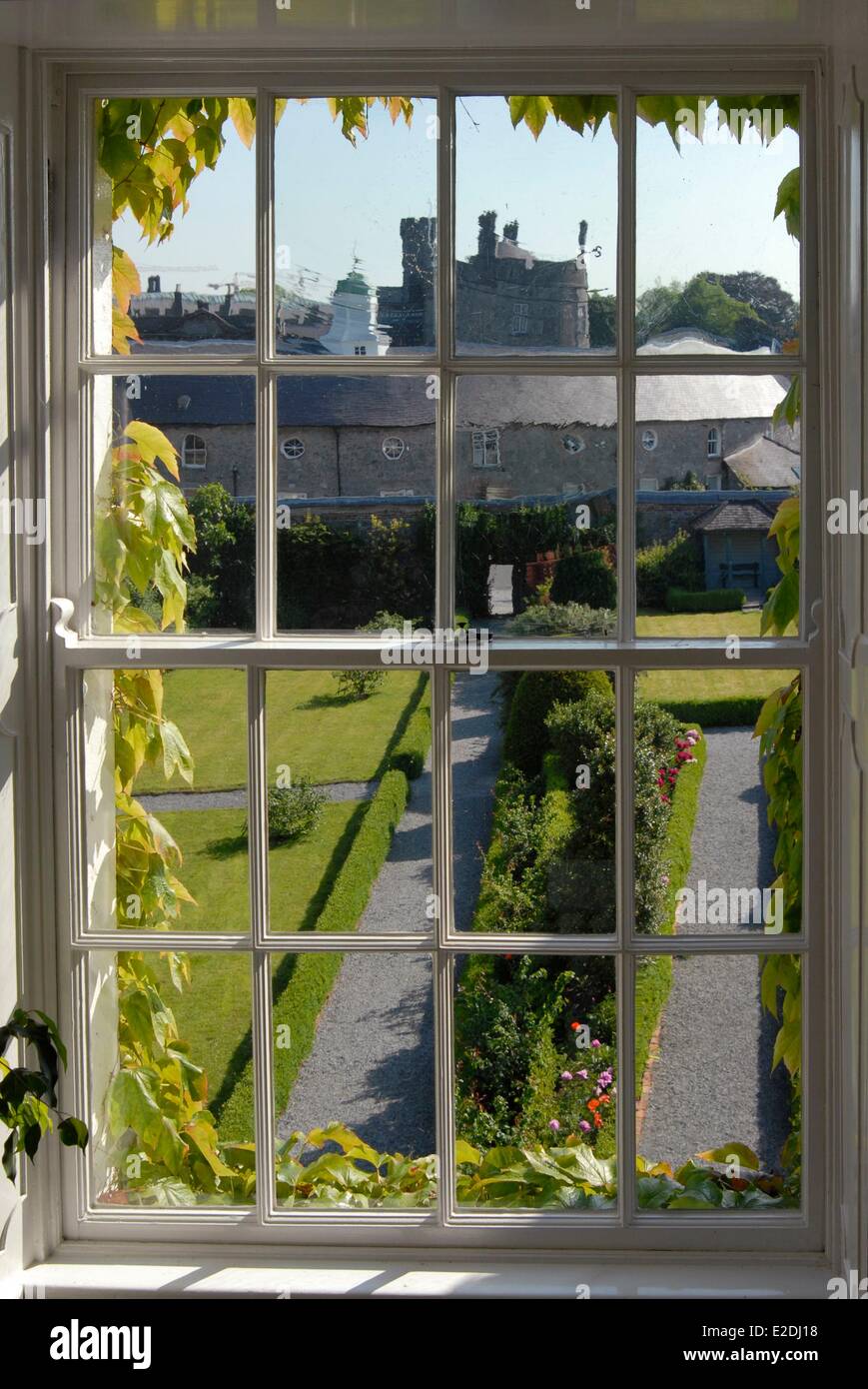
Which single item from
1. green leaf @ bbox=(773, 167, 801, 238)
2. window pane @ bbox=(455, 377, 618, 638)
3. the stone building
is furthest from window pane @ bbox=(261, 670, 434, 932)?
green leaf @ bbox=(773, 167, 801, 238)

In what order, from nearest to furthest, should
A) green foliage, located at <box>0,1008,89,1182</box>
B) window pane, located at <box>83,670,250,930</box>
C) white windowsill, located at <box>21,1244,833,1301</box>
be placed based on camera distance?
green foliage, located at <box>0,1008,89,1182</box>
white windowsill, located at <box>21,1244,833,1301</box>
window pane, located at <box>83,670,250,930</box>

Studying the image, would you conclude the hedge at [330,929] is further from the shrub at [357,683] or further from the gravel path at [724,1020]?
the gravel path at [724,1020]

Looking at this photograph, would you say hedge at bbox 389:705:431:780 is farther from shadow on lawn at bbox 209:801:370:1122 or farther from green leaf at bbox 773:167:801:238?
green leaf at bbox 773:167:801:238

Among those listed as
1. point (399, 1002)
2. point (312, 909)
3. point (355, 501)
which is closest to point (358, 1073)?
point (399, 1002)

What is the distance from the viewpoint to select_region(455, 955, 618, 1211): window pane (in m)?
2.08

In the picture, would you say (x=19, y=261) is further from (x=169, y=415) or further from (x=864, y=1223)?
(x=864, y=1223)

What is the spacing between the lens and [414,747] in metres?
2.10

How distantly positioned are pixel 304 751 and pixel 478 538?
0.43 meters

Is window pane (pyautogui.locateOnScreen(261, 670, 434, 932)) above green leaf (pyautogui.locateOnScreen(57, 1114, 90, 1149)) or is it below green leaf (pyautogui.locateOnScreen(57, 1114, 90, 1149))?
above

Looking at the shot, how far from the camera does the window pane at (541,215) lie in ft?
6.70

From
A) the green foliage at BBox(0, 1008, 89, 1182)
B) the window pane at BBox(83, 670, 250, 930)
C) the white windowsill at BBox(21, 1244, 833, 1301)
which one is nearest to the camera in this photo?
the green foliage at BBox(0, 1008, 89, 1182)

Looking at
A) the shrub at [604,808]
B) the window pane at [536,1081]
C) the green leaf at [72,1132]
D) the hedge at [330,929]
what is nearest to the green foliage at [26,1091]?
the green leaf at [72,1132]

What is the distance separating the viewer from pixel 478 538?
2076mm

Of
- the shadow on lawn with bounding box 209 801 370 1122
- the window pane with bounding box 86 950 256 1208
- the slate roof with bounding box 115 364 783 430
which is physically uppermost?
the slate roof with bounding box 115 364 783 430
